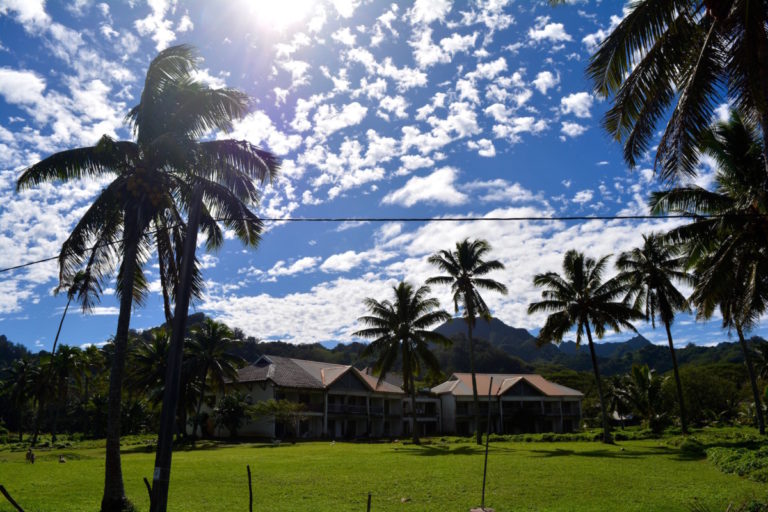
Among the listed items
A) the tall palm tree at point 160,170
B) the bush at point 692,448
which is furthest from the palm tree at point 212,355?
the bush at point 692,448

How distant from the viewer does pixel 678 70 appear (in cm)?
1054

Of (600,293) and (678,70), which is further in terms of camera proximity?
(600,293)

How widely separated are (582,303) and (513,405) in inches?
1069

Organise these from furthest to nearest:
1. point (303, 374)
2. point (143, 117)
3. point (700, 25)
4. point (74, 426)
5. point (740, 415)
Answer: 1. point (74, 426)
2. point (740, 415)
3. point (303, 374)
4. point (143, 117)
5. point (700, 25)

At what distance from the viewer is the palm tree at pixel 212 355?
125 feet

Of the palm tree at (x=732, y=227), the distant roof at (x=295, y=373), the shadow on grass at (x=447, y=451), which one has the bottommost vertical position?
the shadow on grass at (x=447, y=451)

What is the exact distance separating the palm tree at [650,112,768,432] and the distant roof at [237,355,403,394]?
28.7 m

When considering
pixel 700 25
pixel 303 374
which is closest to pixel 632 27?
pixel 700 25

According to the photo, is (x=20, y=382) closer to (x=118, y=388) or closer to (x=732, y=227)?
(x=118, y=388)

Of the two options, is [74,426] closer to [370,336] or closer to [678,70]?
[370,336]

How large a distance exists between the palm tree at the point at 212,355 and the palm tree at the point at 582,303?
70.2 feet

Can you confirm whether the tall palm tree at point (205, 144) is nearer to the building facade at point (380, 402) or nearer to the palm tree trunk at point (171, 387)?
the palm tree trunk at point (171, 387)

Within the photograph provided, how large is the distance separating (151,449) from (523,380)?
38.6m

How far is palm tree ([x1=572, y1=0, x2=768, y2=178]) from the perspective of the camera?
895 cm
